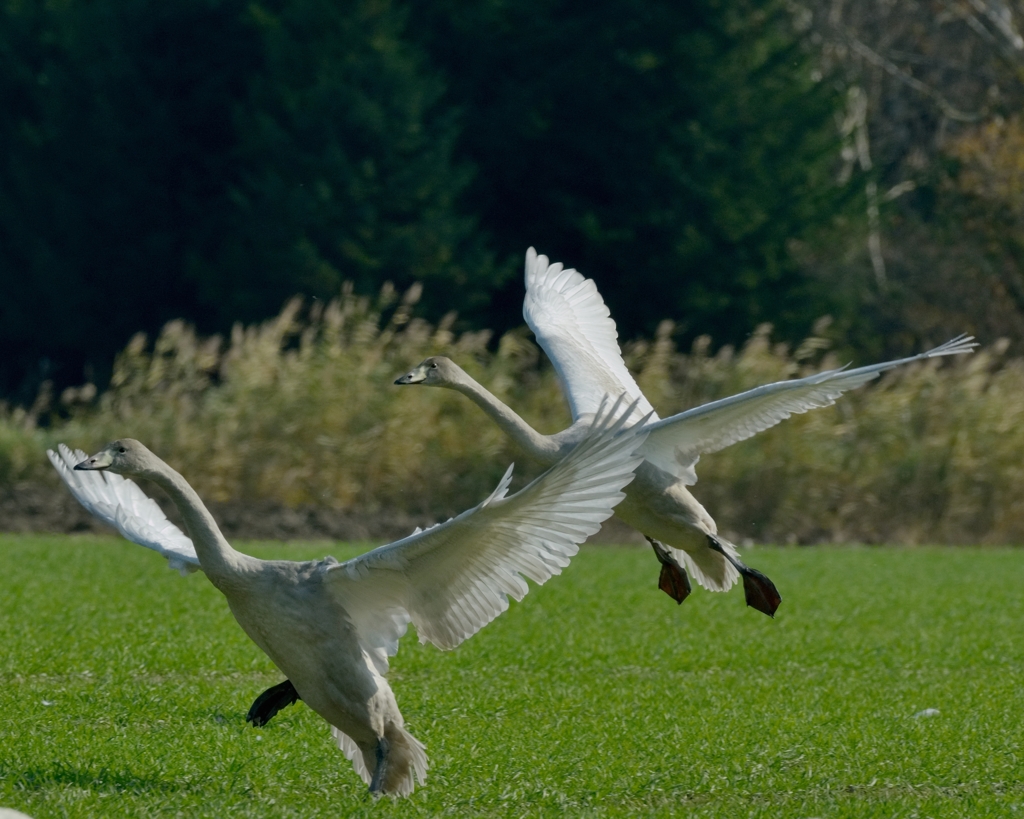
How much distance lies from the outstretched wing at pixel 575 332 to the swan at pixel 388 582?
235cm

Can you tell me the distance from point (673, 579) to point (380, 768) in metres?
2.67

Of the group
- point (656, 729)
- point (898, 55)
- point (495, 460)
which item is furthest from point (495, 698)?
point (898, 55)

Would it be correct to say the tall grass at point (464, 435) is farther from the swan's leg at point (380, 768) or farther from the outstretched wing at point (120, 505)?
the swan's leg at point (380, 768)

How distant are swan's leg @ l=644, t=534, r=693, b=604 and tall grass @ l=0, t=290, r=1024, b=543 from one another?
819 centimetres

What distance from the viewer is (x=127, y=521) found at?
685 cm

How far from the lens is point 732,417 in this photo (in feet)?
24.8

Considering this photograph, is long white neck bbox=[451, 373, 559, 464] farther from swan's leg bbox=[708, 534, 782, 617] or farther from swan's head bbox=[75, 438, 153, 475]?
swan's head bbox=[75, 438, 153, 475]

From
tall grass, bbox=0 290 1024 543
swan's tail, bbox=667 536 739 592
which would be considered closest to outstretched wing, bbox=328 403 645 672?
swan's tail, bbox=667 536 739 592

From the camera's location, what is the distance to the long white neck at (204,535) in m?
5.80

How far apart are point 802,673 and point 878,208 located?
20736 mm

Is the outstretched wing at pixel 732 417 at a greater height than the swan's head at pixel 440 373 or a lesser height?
lesser

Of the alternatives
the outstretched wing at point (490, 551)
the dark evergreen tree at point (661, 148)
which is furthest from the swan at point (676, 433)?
the dark evergreen tree at point (661, 148)

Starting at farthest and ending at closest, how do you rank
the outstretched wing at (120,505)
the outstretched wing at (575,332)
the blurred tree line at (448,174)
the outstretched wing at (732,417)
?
the blurred tree line at (448,174) → the outstretched wing at (575,332) → the outstretched wing at (732,417) → the outstretched wing at (120,505)

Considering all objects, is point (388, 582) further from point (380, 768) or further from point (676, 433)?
point (676, 433)
